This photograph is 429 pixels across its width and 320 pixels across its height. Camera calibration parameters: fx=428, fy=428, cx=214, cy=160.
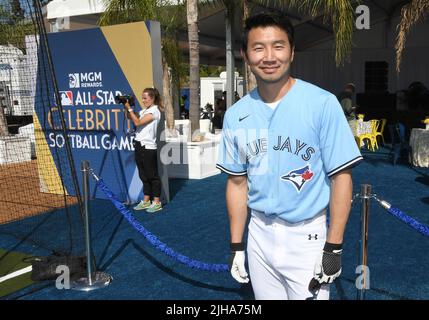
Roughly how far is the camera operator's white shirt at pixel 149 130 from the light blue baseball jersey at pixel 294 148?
4280mm

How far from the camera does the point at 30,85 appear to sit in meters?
7.79

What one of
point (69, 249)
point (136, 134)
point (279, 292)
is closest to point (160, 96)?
point (136, 134)

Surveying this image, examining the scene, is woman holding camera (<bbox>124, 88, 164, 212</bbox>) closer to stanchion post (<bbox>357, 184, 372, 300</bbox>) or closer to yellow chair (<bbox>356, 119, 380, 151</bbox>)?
stanchion post (<bbox>357, 184, 372, 300</bbox>)

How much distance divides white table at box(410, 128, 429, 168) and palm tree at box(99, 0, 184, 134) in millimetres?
5920

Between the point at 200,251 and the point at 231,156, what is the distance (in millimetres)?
2906

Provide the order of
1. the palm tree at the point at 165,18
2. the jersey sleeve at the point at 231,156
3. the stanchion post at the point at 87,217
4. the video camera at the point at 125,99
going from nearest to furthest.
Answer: the jersey sleeve at the point at 231,156
the stanchion post at the point at 87,217
the video camera at the point at 125,99
the palm tree at the point at 165,18

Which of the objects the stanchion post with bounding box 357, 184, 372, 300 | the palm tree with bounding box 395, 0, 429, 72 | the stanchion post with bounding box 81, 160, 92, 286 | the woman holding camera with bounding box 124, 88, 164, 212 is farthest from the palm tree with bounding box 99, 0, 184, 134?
the stanchion post with bounding box 357, 184, 372, 300

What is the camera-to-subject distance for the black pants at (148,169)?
20.8ft

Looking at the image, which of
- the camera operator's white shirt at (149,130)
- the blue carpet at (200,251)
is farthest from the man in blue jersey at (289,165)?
the camera operator's white shirt at (149,130)

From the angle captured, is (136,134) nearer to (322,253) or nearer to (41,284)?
(41,284)

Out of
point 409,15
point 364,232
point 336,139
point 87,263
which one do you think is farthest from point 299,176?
point 409,15

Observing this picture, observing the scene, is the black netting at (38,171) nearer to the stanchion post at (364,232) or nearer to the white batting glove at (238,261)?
the white batting glove at (238,261)

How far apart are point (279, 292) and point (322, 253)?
0.33m

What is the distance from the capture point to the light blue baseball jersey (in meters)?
1.85
